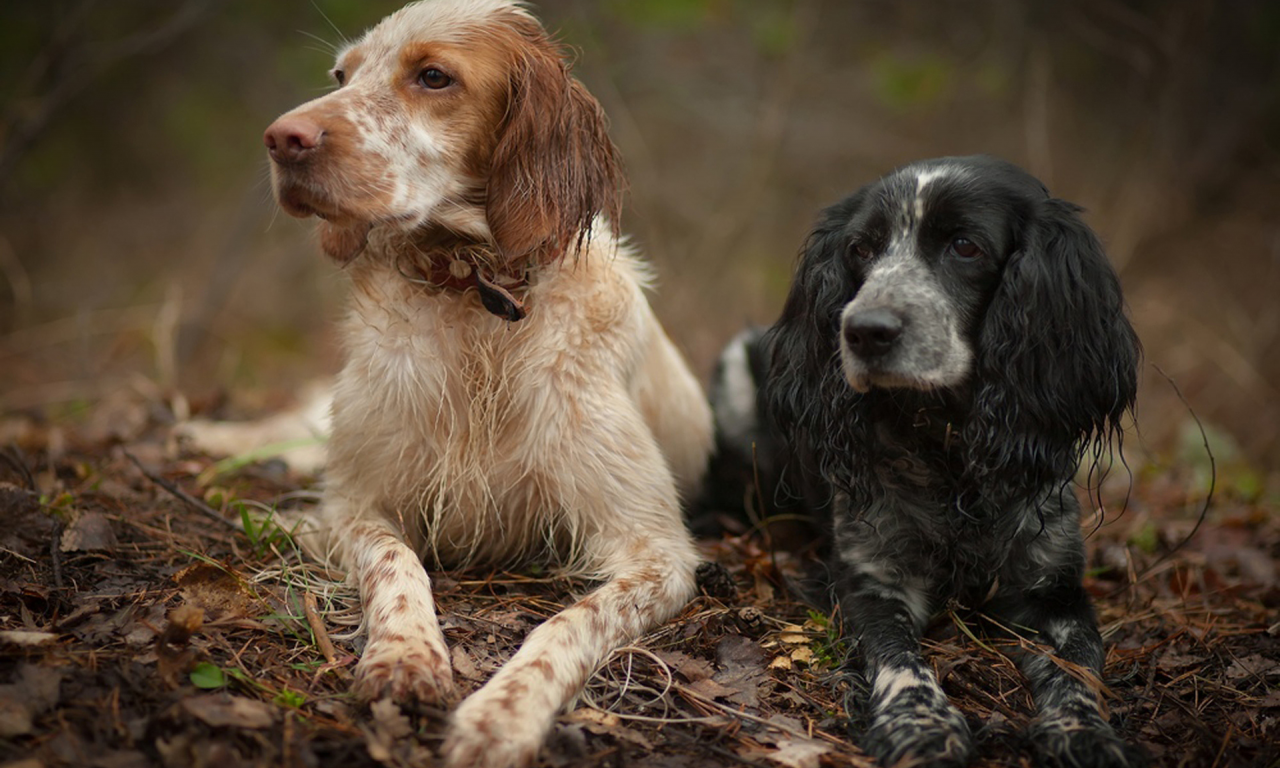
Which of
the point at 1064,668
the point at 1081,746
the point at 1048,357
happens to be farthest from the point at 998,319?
the point at 1081,746

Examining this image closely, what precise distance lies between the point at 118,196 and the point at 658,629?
9.20m

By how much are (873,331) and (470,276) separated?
118cm

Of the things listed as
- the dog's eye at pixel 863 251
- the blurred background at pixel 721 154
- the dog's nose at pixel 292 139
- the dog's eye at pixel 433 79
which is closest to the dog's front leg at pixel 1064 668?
the dog's eye at pixel 863 251

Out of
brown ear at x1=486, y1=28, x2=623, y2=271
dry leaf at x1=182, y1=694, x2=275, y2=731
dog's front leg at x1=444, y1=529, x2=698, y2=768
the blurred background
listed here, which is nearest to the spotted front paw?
dog's front leg at x1=444, y1=529, x2=698, y2=768

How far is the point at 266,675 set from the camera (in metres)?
2.18

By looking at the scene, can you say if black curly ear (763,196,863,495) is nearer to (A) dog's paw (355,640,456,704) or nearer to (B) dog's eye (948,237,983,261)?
(B) dog's eye (948,237,983,261)

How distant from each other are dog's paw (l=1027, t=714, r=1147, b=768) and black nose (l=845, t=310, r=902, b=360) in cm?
96

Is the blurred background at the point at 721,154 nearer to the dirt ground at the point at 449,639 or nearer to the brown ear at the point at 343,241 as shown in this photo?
Result: the dirt ground at the point at 449,639

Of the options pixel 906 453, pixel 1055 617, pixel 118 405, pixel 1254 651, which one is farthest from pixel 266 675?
pixel 118 405

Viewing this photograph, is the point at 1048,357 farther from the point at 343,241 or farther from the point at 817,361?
the point at 343,241

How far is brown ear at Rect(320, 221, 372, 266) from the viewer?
2922 millimetres

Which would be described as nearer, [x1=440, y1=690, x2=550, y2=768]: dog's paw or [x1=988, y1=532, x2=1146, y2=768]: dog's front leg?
[x1=440, y1=690, x2=550, y2=768]: dog's paw

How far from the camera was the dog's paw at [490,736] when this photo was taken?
1882mm

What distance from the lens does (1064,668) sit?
2.42m
